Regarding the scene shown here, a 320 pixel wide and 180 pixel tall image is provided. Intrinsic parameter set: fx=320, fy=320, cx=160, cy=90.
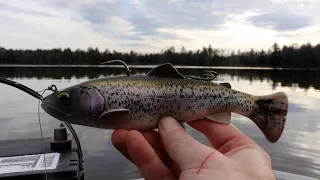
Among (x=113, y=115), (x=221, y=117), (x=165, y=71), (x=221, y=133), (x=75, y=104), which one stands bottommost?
(x=221, y=133)

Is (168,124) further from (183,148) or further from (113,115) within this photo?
(113,115)

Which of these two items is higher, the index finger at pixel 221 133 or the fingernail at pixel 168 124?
the fingernail at pixel 168 124

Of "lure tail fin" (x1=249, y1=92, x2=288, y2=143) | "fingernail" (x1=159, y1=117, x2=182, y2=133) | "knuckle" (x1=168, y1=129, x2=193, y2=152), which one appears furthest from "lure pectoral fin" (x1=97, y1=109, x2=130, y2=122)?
"lure tail fin" (x1=249, y1=92, x2=288, y2=143)

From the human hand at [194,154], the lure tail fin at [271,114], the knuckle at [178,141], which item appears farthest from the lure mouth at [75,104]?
the lure tail fin at [271,114]

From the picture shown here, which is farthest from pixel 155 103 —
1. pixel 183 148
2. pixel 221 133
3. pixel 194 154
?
pixel 221 133

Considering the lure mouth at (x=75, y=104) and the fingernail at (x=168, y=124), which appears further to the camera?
the fingernail at (x=168, y=124)

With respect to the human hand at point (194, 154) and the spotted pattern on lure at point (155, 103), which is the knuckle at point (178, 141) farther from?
the spotted pattern on lure at point (155, 103)
